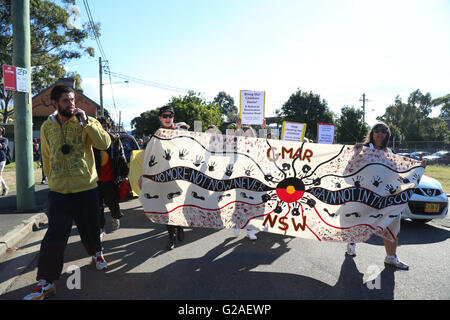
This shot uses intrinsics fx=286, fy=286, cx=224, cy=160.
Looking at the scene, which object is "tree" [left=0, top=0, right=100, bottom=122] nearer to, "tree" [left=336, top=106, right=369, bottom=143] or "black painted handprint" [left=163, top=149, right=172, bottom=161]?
Result: "black painted handprint" [left=163, top=149, right=172, bottom=161]

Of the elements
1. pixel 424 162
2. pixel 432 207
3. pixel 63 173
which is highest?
pixel 424 162

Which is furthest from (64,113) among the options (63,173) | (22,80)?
(22,80)

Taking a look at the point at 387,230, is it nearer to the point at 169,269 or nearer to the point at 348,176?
the point at 348,176

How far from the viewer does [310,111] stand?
4384cm

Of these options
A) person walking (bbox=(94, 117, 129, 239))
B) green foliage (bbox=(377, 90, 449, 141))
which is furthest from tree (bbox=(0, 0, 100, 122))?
green foliage (bbox=(377, 90, 449, 141))

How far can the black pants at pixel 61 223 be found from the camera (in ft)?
9.04

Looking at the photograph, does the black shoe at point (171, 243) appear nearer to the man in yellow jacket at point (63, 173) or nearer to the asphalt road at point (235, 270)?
the asphalt road at point (235, 270)

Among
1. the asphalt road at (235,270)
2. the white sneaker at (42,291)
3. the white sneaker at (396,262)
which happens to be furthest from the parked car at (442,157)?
the white sneaker at (42,291)

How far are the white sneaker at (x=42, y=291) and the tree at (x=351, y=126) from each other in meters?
39.6

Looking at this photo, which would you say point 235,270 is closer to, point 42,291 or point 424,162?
point 42,291

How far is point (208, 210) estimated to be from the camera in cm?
373

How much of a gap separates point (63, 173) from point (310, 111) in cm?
4424
